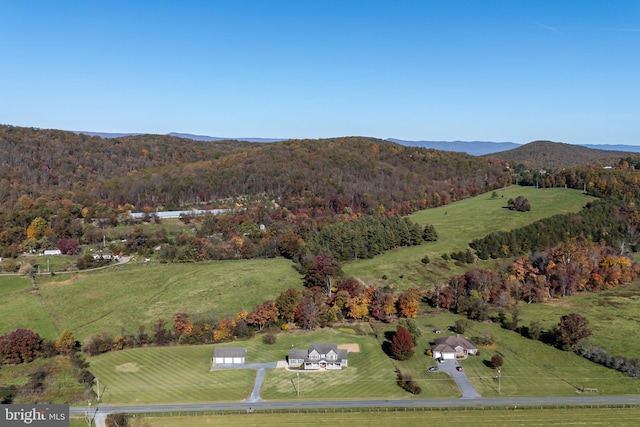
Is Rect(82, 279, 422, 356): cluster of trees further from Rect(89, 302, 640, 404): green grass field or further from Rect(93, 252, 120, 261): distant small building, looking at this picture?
Rect(93, 252, 120, 261): distant small building

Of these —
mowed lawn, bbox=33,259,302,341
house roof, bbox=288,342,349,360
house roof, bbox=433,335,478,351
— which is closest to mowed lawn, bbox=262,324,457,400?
house roof, bbox=288,342,349,360

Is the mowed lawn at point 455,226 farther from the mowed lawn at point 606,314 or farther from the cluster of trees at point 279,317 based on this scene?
the mowed lawn at point 606,314

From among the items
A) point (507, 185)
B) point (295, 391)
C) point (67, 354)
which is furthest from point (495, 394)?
point (507, 185)

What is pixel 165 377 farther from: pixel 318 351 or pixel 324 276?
pixel 324 276

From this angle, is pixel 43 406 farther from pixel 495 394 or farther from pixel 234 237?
pixel 234 237

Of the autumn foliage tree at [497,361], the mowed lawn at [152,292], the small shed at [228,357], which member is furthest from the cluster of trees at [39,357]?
the autumn foliage tree at [497,361]
